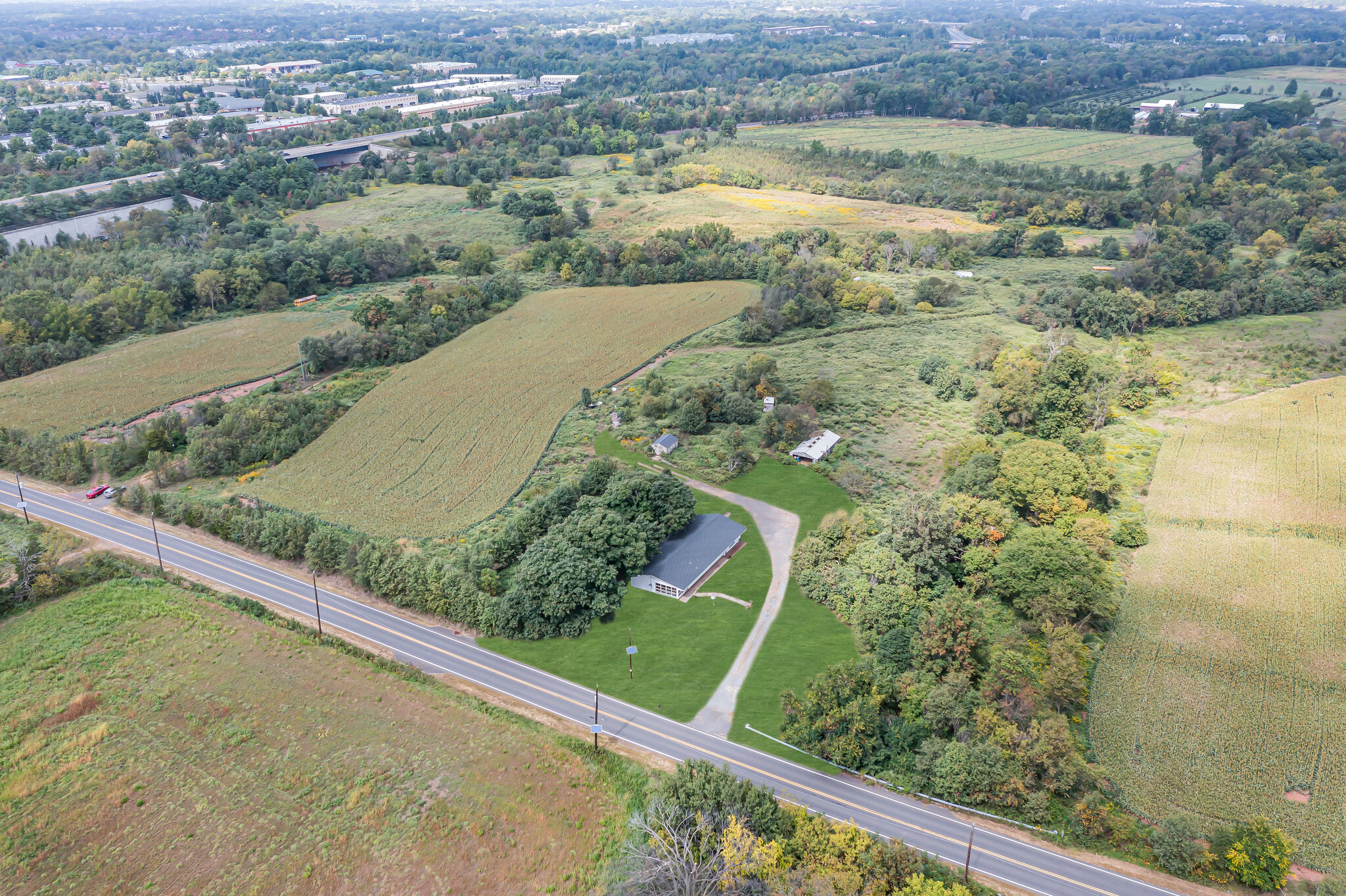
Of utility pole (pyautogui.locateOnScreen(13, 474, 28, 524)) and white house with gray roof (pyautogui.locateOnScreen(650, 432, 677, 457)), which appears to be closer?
utility pole (pyautogui.locateOnScreen(13, 474, 28, 524))

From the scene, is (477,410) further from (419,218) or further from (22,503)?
(419,218)

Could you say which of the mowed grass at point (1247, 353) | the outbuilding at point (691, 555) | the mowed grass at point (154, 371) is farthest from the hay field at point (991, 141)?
the outbuilding at point (691, 555)

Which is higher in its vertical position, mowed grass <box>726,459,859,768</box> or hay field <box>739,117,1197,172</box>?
hay field <box>739,117,1197,172</box>

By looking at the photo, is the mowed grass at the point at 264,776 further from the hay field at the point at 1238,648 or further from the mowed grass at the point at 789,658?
the hay field at the point at 1238,648

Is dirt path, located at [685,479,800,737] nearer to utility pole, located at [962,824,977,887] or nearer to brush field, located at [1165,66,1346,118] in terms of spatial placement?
utility pole, located at [962,824,977,887]

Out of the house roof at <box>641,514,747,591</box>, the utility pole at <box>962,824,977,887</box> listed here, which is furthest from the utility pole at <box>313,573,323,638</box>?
the utility pole at <box>962,824,977,887</box>

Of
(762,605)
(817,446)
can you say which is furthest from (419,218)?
(762,605)
